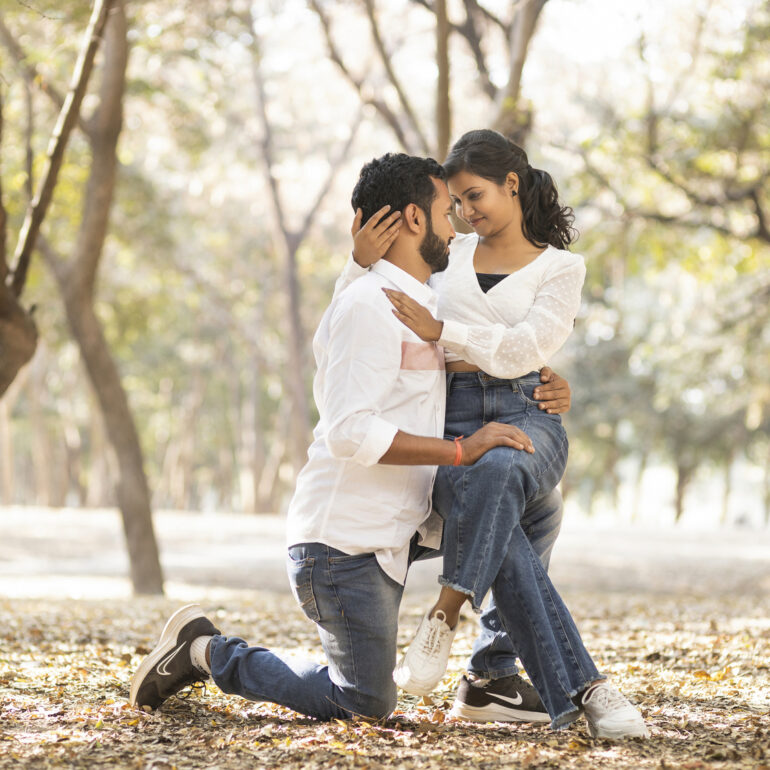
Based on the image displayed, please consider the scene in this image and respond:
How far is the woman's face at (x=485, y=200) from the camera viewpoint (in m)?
3.71

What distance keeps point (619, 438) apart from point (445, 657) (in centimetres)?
3444

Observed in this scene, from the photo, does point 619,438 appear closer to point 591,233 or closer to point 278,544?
point 278,544

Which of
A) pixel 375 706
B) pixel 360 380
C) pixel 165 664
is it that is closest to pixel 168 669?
pixel 165 664

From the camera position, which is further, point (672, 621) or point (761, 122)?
point (761, 122)

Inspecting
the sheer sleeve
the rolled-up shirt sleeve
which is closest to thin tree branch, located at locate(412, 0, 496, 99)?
the sheer sleeve

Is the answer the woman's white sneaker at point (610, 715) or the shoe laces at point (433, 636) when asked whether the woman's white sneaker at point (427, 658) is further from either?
the woman's white sneaker at point (610, 715)

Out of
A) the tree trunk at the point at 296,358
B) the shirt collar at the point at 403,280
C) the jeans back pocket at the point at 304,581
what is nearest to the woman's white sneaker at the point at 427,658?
the jeans back pocket at the point at 304,581

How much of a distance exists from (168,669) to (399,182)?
1972 mm

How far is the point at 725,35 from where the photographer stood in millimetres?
11578

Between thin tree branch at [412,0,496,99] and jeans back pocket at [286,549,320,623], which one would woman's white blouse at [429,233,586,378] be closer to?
jeans back pocket at [286,549,320,623]

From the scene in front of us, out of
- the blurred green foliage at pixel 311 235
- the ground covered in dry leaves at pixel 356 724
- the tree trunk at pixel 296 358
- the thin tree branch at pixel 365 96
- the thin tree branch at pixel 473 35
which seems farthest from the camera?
the tree trunk at pixel 296 358

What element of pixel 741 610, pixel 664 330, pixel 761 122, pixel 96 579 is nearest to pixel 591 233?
pixel 761 122

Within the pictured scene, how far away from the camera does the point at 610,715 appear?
314cm

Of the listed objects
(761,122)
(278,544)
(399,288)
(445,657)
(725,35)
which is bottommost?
(278,544)
